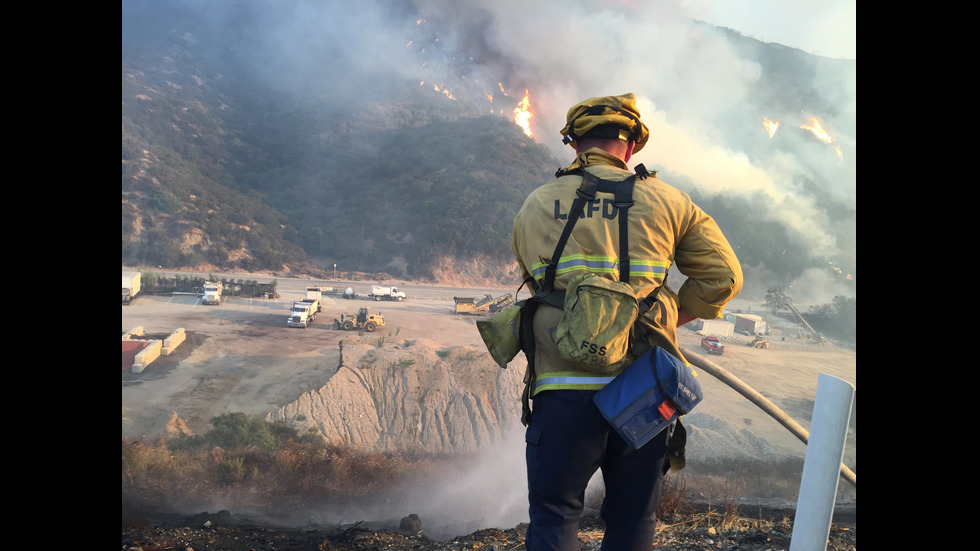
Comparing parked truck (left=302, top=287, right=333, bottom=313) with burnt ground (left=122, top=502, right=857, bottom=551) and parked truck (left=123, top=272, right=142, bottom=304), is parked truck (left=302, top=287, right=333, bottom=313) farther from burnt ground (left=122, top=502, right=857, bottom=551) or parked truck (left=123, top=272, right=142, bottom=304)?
burnt ground (left=122, top=502, right=857, bottom=551)

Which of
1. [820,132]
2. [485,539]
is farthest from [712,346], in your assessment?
[820,132]

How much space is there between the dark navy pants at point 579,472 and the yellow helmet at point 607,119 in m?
1.05

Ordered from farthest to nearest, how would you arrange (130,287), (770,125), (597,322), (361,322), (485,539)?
(770,125)
(130,287)
(361,322)
(485,539)
(597,322)

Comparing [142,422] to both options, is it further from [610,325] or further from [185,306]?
[610,325]

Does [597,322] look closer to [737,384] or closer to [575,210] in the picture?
[575,210]

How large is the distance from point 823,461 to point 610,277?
96 cm

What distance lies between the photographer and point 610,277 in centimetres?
201

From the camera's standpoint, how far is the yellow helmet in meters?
2.16

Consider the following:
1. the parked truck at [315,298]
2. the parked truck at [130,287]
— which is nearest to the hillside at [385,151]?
the parked truck at [130,287]

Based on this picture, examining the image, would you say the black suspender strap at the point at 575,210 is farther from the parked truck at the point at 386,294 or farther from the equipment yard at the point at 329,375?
the parked truck at the point at 386,294

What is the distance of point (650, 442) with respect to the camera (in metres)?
1.98

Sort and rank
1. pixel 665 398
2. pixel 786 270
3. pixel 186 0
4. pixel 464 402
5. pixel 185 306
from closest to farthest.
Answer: pixel 665 398
pixel 464 402
pixel 185 306
pixel 786 270
pixel 186 0

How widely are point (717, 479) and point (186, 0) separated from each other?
218 feet

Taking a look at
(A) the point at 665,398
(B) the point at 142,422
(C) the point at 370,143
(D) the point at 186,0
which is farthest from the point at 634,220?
(D) the point at 186,0
